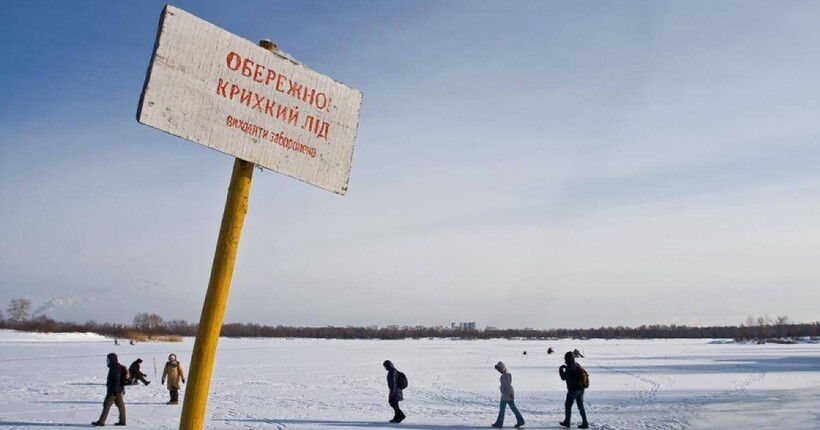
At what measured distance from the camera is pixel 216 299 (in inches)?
78.6

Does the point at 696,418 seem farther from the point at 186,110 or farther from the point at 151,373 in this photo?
the point at 151,373

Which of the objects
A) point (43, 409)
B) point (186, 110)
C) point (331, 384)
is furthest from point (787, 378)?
point (186, 110)

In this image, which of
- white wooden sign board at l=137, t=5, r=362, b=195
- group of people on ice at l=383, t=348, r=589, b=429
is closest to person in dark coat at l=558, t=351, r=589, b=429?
group of people on ice at l=383, t=348, r=589, b=429

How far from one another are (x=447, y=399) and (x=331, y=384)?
5.29 meters

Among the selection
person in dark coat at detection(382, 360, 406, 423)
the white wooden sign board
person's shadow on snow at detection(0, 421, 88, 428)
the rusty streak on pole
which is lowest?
person's shadow on snow at detection(0, 421, 88, 428)

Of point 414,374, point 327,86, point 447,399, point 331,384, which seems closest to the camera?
point 327,86

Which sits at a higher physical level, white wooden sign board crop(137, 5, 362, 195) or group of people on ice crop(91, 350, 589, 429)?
white wooden sign board crop(137, 5, 362, 195)

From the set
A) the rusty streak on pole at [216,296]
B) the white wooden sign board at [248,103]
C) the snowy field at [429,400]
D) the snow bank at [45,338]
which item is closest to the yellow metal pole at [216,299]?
the rusty streak on pole at [216,296]

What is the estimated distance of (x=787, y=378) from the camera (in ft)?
66.4

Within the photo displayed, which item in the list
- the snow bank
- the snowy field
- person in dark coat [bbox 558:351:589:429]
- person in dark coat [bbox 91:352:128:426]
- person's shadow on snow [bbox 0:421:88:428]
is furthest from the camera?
the snow bank

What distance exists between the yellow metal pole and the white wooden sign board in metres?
0.13

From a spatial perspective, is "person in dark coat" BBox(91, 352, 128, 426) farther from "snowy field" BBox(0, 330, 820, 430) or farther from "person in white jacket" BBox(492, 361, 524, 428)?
"person in white jacket" BBox(492, 361, 524, 428)

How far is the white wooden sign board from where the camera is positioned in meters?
1.87

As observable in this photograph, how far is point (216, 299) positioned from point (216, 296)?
0.01 m
